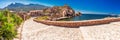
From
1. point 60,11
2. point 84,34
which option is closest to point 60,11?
point 60,11

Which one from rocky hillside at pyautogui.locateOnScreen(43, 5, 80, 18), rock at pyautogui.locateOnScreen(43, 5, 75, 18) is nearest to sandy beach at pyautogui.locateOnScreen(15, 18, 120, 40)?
rocky hillside at pyautogui.locateOnScreen(43, 5, 80, 18)

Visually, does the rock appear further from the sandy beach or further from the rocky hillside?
the sandy beach

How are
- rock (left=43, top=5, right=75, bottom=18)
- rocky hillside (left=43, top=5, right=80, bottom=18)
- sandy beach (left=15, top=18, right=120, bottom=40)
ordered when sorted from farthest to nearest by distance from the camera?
rock (left=43, top=5, right=75, bottom=18), rocky hillside (left=43, top=5, right=80, bottom=18), sandy beach (left=15, top=18, right=120, bottom=40)

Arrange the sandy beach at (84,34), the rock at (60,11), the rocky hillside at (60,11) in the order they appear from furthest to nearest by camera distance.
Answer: the rock at (60,11) < the rocky hillside at (60,11) < the sandy beach at (84,34)

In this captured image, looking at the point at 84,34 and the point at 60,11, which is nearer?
the point at 84,34

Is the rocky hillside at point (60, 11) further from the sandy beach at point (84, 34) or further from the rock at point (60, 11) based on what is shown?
the sandy beach at point (84, 34)

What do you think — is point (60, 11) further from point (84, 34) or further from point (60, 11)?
point (84, 34)

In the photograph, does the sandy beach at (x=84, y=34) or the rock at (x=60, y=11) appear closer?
the sandy beach at (x=84, y=34)

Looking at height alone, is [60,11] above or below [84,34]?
below

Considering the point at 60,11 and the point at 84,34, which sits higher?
the point at 84,34

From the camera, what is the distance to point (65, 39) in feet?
55.8

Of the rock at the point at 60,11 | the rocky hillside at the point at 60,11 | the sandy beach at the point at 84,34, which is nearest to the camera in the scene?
the sandy beach at the point at 84,34

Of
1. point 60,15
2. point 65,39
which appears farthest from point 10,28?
point 60,15

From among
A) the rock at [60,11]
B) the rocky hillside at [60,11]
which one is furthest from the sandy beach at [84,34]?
the rock at [60,11]
